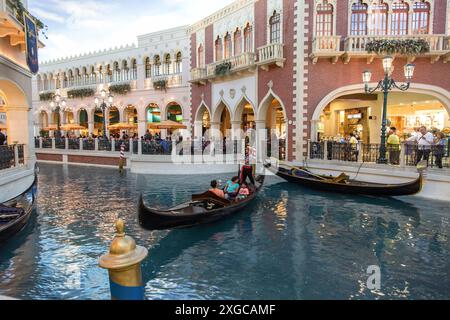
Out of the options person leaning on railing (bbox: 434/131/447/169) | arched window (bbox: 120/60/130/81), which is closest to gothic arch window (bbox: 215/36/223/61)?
arched window (bbox: 120/60/130/81)

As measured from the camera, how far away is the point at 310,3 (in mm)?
11852

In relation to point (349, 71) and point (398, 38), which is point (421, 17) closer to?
point (398, 38)

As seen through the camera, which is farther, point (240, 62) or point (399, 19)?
point (240, 62)

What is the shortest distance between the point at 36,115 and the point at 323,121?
2229 cm

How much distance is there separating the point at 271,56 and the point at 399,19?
14.8 ft

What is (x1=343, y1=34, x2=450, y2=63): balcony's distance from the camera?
10.8m

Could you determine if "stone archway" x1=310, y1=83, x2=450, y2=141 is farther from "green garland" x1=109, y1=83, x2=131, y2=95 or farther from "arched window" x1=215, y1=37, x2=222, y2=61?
"green garland" x1=109, y1=83, x2=131, y2=95

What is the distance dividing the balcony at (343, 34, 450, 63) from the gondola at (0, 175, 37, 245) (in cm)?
1020

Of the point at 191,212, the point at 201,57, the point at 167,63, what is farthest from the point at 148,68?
the point at 191,212

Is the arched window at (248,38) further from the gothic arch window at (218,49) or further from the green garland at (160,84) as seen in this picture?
the green garland at (160,84)

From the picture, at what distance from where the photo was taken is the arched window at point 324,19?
11812 mm

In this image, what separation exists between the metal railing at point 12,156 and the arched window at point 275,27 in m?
9.72

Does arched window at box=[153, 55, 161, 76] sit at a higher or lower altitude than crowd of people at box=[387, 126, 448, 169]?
higher

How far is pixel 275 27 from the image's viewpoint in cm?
1329
